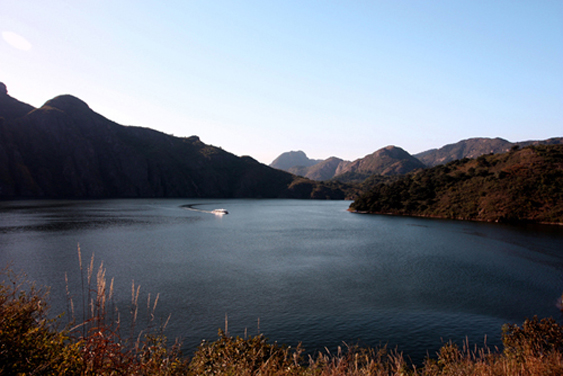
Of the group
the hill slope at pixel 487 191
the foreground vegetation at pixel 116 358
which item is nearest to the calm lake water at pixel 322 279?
the foreground vegetation at pixel 116 358

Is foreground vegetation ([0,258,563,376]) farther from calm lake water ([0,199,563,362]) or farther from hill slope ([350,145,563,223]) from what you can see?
hill slope ([350,145,563,223])

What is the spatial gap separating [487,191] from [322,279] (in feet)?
276

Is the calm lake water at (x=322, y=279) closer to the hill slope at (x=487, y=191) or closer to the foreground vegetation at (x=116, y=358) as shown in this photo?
the foreground vegetation at (x=116, y=358)

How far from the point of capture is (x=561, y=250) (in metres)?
48.9

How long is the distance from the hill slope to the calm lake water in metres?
23.5

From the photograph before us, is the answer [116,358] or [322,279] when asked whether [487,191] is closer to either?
[322,279]

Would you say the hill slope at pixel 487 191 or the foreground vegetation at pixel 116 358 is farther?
the hill slope at pixel 487 191

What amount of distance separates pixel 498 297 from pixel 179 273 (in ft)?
98.6

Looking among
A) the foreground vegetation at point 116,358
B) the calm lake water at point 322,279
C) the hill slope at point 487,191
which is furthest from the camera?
the hill slope at point 487,191

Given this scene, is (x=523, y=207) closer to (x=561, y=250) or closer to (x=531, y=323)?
(x=561, y=250)

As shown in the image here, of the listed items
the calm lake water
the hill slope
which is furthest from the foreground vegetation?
the hill slope

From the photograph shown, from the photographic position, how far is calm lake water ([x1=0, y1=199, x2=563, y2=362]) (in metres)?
21.3

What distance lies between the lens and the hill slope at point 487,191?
8262 centimetres

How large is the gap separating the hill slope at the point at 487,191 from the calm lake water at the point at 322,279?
2352cm
